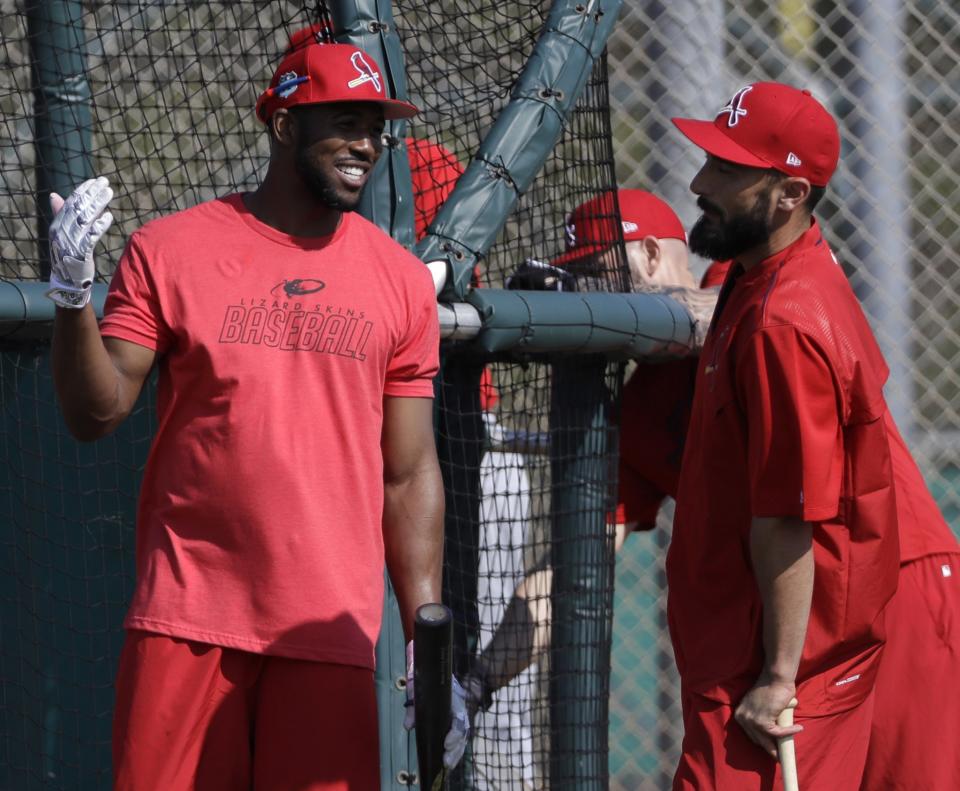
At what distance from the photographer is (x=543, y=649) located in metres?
4.42

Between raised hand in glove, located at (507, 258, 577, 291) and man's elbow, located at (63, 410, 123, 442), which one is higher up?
raised hand in glove, located at (507, 258, 577, 291)

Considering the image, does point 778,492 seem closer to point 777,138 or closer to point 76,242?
point 777,138

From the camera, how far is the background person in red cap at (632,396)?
433 centimetres

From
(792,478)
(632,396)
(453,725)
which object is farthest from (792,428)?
(632,396)

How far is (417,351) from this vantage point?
132 inches

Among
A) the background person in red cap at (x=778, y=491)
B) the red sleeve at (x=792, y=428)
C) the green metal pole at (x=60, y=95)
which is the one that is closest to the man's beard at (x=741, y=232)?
the background person in red cap at (x=778, y=491)

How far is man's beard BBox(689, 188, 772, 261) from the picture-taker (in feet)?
11.2

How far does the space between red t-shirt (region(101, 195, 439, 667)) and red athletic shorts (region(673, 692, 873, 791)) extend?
2.31 ft

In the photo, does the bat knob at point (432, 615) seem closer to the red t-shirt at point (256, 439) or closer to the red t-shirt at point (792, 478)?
the red t-shirt at point (256, 439)

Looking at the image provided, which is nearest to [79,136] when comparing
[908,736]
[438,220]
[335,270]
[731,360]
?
[438,220]

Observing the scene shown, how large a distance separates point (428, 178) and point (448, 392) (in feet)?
2.25

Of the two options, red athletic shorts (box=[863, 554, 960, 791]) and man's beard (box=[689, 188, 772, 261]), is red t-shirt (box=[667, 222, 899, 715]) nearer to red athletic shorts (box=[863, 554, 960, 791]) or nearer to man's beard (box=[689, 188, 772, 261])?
man's beard (box=[689, 188, 772, 261])

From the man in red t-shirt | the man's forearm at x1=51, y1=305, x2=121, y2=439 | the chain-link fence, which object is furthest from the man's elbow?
the chain-link fence

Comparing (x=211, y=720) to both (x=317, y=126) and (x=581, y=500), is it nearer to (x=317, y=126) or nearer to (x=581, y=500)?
(x=317, y=126)
